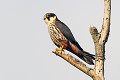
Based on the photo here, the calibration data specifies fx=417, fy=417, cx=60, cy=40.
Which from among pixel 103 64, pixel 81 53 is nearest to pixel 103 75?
pixel 103 64

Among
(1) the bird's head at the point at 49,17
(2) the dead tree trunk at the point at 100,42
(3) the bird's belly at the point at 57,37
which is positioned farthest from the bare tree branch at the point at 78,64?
(1) the bird's head at the point at 49,17

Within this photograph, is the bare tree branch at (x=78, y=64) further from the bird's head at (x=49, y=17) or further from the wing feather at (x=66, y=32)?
the bird's head at (x=49, y=17)

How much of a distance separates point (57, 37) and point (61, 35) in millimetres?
187

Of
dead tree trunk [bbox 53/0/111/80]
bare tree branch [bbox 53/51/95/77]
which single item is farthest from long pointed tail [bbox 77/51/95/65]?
dead tree trunk [bbox 53/0/111/80]

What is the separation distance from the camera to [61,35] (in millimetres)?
11578

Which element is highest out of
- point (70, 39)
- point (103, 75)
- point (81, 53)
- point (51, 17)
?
point (51, 17)

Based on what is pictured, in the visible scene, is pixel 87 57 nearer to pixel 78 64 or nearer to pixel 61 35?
pixel 61 35

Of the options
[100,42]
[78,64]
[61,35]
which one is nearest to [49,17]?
[61,35]

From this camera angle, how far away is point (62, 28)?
1164 centimetres

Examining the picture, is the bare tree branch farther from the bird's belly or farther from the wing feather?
the wing feather

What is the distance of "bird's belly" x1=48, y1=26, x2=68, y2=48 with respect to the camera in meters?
11.3

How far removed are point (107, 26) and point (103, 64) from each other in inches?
25.2

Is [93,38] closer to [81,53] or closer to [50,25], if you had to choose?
[81,53]

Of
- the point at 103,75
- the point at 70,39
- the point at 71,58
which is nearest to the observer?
the point at 103,75
